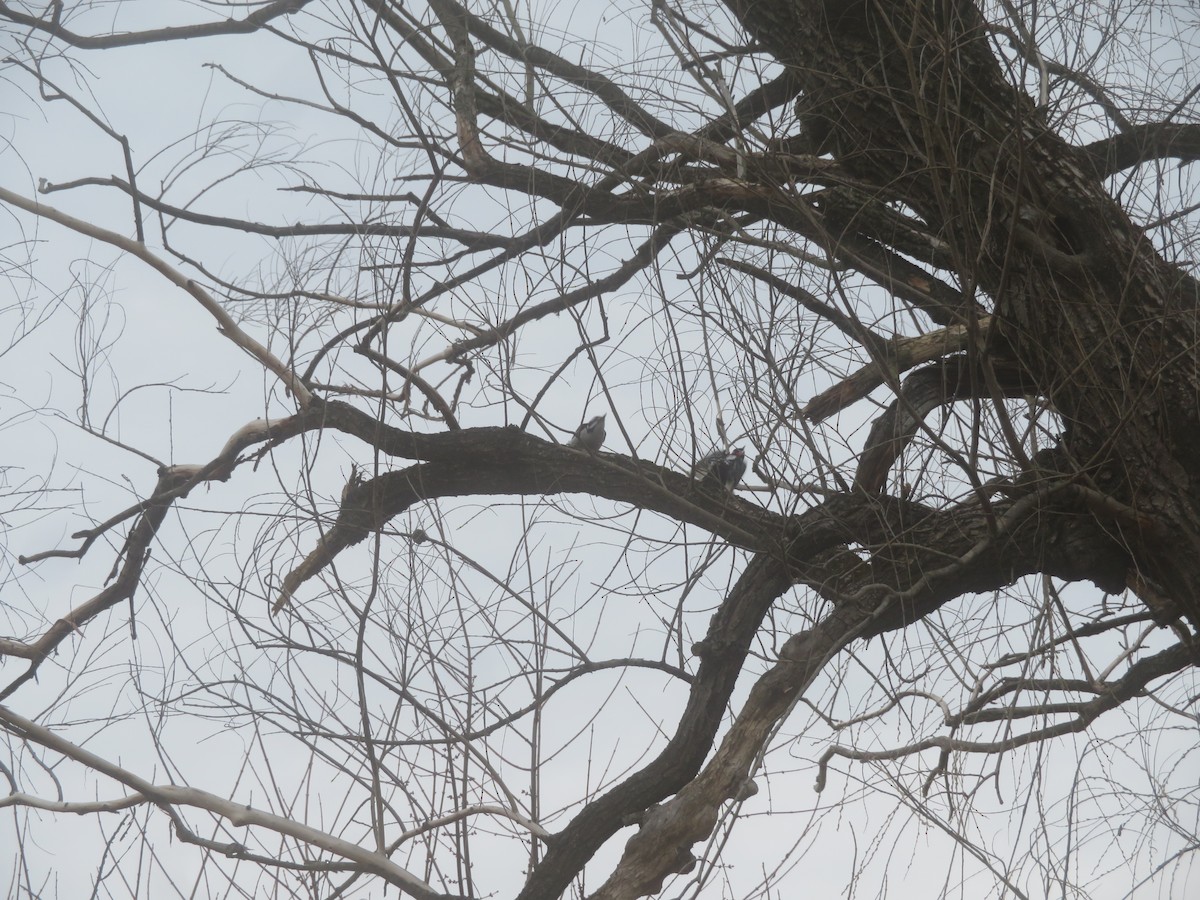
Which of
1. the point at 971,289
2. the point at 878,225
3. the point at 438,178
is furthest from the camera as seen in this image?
the point at 878,225

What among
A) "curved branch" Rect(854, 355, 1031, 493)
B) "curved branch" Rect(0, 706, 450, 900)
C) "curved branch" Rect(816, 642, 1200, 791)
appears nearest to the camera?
"curved branch" Rect(0, 706, 450, 900)

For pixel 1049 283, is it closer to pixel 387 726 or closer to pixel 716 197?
pixel 716 197

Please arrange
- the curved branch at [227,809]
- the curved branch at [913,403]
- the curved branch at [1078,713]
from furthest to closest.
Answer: the curved branch at [913,403]
the curved branch at [1078,713]
the curved branch at [227,809]

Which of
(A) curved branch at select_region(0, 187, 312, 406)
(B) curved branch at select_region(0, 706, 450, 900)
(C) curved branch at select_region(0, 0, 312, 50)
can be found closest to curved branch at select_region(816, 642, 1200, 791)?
(B) curved branch at select_region(0, 706, 450, 900)

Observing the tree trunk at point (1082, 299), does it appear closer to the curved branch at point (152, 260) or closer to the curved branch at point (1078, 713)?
the curved branch at point (1078, 713)

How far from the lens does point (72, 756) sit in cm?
231

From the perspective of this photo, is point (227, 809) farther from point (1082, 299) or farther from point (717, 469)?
point (1082, 299)

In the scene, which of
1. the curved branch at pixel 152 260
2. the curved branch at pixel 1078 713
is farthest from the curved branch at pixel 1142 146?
the curved branch at pixel 152 260

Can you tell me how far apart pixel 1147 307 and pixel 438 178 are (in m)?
1.89

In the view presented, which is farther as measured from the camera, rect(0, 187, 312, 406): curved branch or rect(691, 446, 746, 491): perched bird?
rect(0, 187, 312, 406): curved branch

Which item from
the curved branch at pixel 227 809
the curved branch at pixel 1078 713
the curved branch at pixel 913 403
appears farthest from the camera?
the curved branch at pixel 913 403

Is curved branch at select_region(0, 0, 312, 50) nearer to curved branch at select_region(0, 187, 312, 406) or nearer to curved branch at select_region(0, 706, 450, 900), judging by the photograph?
curved branch at select_region(0, 187, 312, 406)

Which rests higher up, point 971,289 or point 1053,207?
point 1053,207

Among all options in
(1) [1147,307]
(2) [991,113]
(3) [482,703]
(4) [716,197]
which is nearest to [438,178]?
(4) [716,197]
